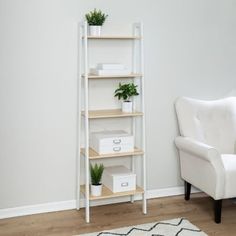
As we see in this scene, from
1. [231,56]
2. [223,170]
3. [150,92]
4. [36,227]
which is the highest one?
[231,56]

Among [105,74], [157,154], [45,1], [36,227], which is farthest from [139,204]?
[45,1]

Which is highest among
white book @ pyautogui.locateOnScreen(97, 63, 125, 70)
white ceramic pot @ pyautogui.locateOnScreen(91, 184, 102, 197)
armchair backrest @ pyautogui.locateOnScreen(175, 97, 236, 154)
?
white book @ pyautogui.locateOnScreen(97, 63, 125, 70)

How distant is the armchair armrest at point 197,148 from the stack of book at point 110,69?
30.8 inches

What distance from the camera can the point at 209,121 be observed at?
3648 mm

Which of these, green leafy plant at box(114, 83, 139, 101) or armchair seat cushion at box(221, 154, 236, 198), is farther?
green leafy plant at box(114, 83, 139, 101)

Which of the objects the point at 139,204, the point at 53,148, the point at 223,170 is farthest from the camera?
the point at 139,204

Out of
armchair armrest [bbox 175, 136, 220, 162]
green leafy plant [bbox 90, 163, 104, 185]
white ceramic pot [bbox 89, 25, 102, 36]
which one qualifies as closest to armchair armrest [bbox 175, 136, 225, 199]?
armchair armrest [bbox 175, 136, 220, 162]

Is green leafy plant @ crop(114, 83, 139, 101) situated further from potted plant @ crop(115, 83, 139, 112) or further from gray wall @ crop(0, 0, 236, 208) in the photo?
gray wall @ crop(0, 0, 236, 208)

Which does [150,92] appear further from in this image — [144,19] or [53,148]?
[53,148]

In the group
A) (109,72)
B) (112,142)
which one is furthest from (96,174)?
(109,72)

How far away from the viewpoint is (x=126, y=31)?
341 cm

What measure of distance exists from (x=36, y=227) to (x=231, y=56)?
2349mm

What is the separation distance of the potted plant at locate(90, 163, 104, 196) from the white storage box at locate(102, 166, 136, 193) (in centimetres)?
9

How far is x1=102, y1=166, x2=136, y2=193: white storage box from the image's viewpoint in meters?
3.25
